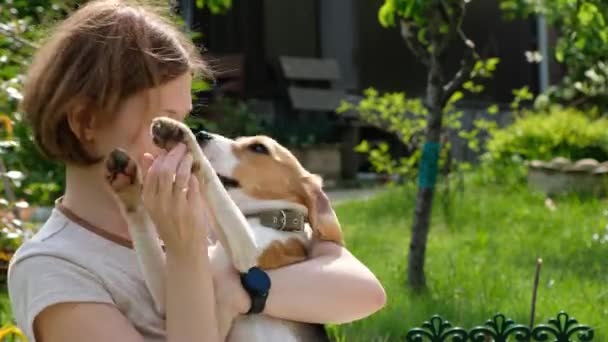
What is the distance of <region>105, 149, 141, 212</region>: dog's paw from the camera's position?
5.38 feet

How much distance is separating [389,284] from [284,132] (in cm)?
679

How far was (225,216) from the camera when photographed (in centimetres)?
190

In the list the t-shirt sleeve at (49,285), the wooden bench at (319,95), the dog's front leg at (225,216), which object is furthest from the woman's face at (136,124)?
the wooden bench at (319,95)

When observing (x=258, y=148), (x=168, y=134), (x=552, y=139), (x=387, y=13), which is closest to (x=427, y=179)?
(x=387, y=13)

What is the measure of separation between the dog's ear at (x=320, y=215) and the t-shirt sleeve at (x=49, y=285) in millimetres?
513

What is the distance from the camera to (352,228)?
763 cm

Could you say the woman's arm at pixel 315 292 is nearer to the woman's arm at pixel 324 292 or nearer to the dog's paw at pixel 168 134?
the woman's arm at pixel 324 292

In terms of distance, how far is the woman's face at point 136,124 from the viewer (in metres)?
1.87

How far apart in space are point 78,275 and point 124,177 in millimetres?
250

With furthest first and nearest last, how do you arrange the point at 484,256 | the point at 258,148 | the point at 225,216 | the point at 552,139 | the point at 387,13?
the point at 552,139 → the point at 484,256 → the point at 387,13 → the point at 258,148 → the point at 225,216

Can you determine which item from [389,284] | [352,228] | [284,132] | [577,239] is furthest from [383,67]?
[389,284]

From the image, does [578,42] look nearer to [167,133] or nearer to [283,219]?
[283,219]

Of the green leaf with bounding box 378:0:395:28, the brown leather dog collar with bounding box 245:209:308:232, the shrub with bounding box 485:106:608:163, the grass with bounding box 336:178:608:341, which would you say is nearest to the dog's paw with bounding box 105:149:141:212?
the brown leather dog collar with bounding box 245:209:308:232

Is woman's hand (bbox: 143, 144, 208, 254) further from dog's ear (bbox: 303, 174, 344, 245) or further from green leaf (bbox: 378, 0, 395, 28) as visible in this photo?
green leaf (bbox: 378, 0, 395, 28)
